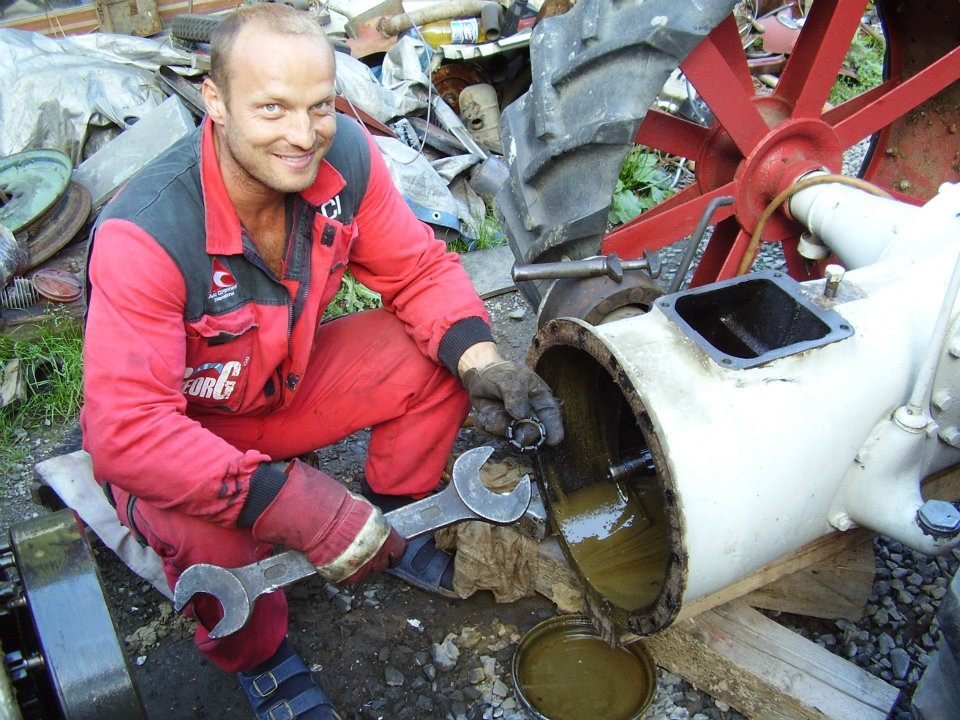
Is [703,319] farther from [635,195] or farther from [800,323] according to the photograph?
[635,195]

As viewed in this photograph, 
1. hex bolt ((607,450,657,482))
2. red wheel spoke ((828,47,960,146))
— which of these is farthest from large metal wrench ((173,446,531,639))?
red wheel spoke ((828,47,960,146))

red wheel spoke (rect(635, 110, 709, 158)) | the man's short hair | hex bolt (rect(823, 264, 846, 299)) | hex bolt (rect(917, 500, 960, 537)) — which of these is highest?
the man's short hair

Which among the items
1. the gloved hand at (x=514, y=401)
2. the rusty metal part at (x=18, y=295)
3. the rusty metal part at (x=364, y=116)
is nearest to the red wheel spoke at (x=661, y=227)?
the gloved hand at (x=514, y=401)

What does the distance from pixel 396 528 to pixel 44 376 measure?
209 cm

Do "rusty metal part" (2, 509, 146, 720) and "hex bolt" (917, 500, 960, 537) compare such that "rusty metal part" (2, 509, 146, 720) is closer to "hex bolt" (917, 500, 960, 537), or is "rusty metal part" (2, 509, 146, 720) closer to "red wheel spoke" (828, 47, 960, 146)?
"hex bolt" (917, 500, 960, 537)

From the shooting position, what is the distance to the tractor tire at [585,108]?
2.12 meters

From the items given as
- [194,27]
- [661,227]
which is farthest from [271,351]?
[194,27]

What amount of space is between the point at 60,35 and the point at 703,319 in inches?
175

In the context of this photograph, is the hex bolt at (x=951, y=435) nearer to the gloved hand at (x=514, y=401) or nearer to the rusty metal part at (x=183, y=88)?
the gloved hand at (x=514, y=401)

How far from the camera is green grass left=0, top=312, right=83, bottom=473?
123 inches

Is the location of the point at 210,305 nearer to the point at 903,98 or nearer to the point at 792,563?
the point at 792,563

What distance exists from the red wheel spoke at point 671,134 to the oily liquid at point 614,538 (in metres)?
1.14

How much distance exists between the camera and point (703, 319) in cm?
195

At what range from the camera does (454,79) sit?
4.83 m
